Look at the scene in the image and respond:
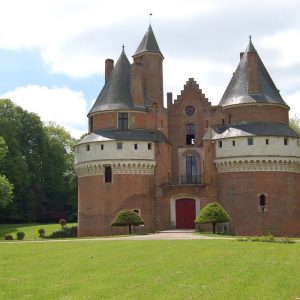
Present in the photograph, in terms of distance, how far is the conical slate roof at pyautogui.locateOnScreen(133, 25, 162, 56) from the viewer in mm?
52206

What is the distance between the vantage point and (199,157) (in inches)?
2039

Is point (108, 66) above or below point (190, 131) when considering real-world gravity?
above

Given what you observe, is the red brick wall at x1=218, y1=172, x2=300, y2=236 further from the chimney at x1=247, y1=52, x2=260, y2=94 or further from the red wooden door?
the chimney at x1=247, y1=52, x2=260, y2=94

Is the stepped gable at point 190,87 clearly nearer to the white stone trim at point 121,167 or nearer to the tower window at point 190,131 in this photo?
the tower window at point 190,131

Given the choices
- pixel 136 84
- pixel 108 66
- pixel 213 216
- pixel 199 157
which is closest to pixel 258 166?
pixel 213 216

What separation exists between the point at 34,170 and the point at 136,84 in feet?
99.1

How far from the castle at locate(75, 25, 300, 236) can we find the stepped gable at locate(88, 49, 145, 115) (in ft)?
0.30

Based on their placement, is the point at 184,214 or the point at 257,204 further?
the point at 184,214

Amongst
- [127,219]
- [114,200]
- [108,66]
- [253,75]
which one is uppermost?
[108,66]

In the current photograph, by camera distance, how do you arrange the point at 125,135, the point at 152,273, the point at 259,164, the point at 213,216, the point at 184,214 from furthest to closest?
the point at 184,214
the point at 125,135
the point at 259,164
the point at 213,216
the point at 152,273

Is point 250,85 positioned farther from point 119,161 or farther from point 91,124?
point 91,124

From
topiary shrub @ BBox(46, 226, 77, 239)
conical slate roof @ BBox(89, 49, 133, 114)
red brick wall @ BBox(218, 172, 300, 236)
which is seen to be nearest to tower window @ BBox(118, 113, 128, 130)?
conical slate roof @ BBox(89, 49, 133, 114)

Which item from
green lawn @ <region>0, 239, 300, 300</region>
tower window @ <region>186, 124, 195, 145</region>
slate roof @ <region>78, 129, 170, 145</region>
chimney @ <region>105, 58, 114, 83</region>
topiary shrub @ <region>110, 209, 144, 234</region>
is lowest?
green lawn @ <region>0, 239, 300, 300</region>

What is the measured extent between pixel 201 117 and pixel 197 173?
5.17m
